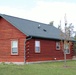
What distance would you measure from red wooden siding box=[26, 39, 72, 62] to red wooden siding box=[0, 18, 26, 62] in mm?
788

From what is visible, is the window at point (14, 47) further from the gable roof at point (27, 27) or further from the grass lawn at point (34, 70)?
the grass lawn at point (34, 70)

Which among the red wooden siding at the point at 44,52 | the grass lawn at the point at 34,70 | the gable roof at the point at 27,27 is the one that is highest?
the gable roof at the point at 27,27

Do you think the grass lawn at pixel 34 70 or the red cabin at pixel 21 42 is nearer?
the grass lawn at pixel 34 70

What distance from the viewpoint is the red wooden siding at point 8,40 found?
103 ft

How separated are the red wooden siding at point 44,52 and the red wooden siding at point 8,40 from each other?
79cm

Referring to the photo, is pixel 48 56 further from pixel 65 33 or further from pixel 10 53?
pixel 65 33

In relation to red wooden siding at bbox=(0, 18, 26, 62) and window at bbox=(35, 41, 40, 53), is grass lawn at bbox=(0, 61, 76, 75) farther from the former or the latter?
window at bbox=(35, 41, 40, 53)

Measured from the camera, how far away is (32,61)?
32.1m

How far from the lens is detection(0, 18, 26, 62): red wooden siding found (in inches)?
1236

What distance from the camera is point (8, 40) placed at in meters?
32.7

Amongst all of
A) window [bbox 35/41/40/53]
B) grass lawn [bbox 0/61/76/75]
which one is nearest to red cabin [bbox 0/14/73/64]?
window [bbox 35/41/40/53]

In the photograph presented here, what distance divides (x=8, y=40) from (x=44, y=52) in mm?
4757

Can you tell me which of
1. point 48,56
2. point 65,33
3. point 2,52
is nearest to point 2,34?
point 2,52

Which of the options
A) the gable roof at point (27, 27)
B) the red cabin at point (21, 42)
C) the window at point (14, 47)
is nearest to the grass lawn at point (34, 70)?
the red cabin at point (21, 42)
